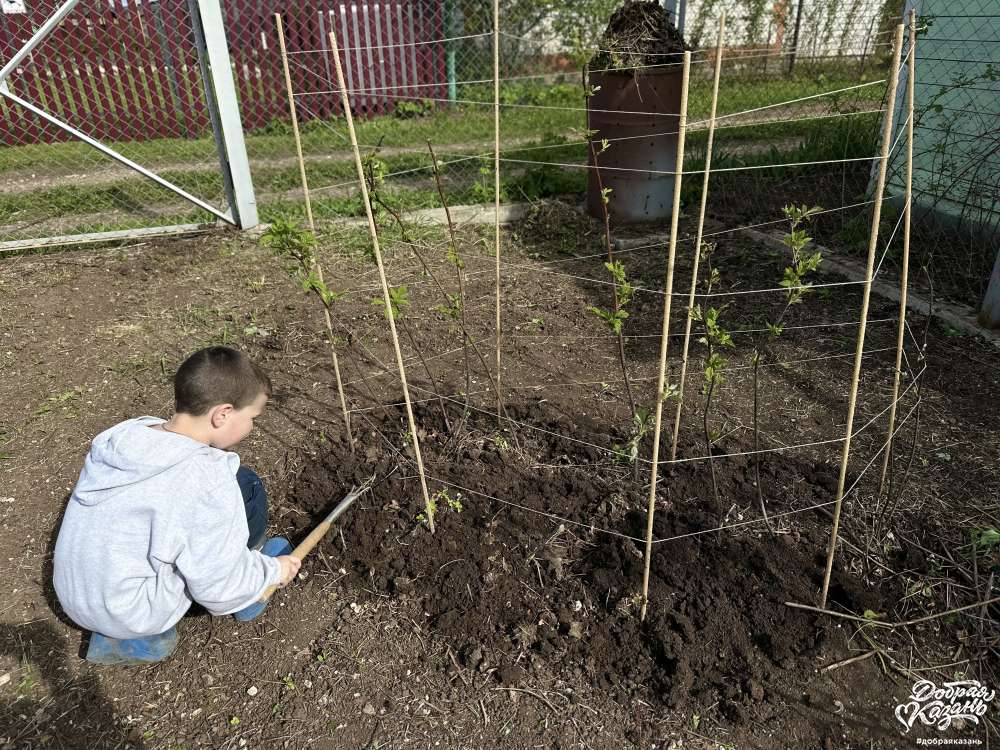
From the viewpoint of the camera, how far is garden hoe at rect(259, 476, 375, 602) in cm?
234

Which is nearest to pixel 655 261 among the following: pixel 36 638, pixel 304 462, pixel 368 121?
pixel 304 462

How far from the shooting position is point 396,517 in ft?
8.77

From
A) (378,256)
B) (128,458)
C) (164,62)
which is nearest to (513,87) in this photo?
(164,62)

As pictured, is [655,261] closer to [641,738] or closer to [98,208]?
[641,738]

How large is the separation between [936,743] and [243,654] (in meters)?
2.03

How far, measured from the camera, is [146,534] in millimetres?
1936

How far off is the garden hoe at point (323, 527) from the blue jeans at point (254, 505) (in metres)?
0.13

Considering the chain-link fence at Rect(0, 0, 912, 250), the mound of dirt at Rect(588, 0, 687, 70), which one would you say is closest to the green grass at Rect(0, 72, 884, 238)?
the chain-link fence at Rect(0, 0, 912, 250)

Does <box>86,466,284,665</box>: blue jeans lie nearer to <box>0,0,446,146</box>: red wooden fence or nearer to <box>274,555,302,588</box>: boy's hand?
<box>274,555,302,588</box>: boy's hand

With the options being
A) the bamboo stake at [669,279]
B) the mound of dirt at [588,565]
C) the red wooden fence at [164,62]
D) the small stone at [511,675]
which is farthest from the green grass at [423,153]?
the small stone at [511,675]

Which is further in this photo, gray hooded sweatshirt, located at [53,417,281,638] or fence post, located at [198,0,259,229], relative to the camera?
fence post, located at [198,0,259,229]

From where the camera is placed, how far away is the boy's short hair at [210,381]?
1976 millimetres

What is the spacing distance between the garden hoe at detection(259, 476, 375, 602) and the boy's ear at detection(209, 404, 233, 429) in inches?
22.2

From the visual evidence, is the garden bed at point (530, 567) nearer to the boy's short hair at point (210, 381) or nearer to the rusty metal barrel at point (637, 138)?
the boy's short hair at point (210, 381)
